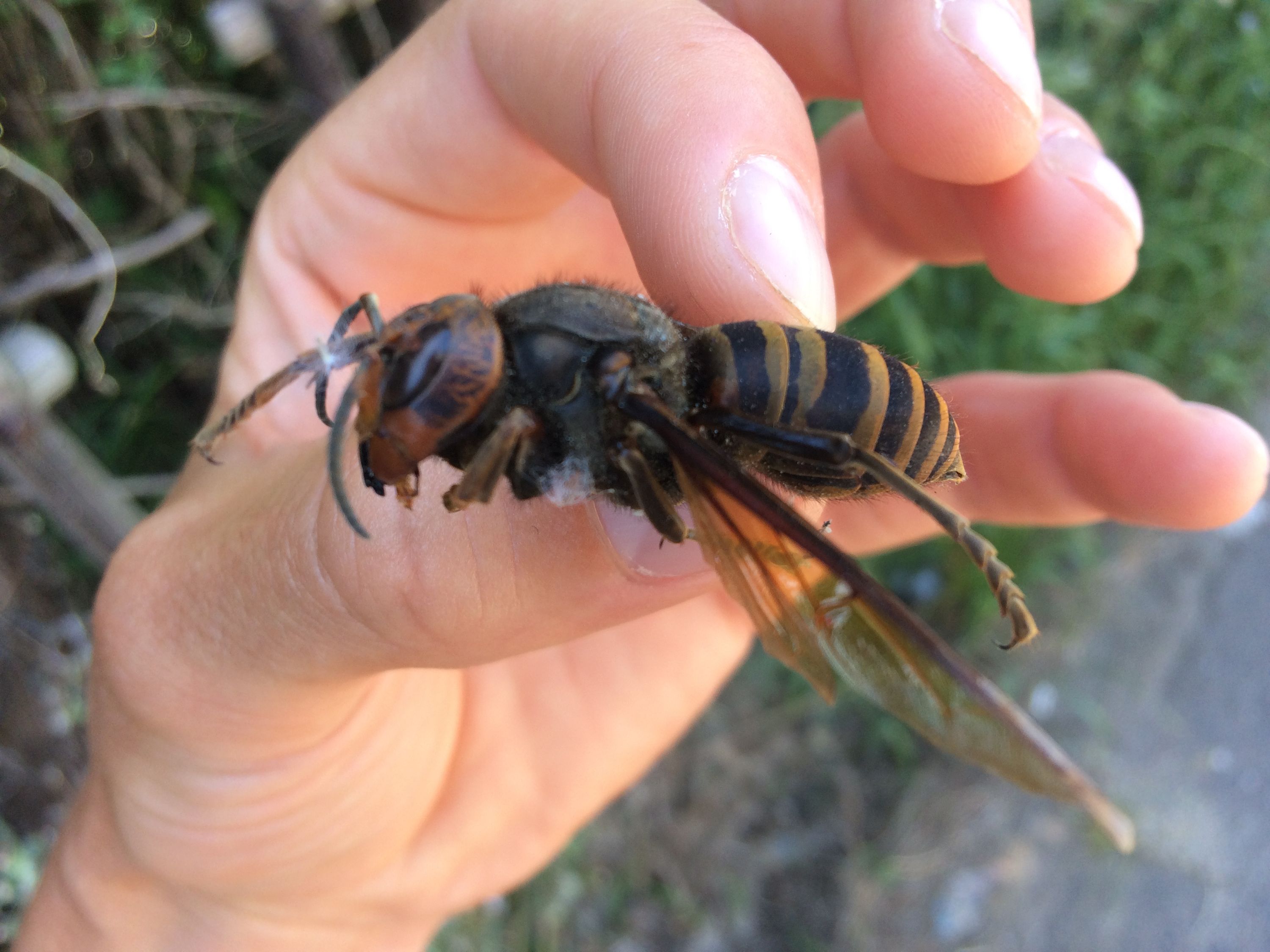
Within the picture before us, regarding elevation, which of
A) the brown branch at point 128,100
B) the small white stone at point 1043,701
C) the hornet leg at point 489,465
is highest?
the brown branch at point 128,100

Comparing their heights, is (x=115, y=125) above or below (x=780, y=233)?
above

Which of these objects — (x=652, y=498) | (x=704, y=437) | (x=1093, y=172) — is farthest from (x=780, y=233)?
(x=1093, y=172)

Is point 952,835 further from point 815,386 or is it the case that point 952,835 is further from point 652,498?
point 652,498

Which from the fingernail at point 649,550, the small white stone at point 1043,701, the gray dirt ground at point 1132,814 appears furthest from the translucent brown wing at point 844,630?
the small white stone at point 1043,701

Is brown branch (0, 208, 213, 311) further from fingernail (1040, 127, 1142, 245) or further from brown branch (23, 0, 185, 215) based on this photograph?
fingernail (1040, 127, 1142, 245)

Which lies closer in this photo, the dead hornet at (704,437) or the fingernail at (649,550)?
the dead hornet at (704,437)

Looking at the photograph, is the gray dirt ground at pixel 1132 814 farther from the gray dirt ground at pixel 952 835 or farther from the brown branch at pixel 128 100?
the brown branch at pixel 128 100

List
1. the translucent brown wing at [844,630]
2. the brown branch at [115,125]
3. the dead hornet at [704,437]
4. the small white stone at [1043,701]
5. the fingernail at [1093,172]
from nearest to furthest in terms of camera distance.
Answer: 1. the translucent brown wing at [844,630]
2. the dead hornet at [704,437]
3. the fingernail at [1093,172]
4. the brown branch at [115,125]
5. the small white stone at [1043,701]

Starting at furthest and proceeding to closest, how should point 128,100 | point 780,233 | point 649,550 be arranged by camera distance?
1. point 128,100
2. point 780,233
3. point 649,550

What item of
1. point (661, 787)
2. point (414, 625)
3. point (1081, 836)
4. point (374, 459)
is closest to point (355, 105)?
point (374, 459)

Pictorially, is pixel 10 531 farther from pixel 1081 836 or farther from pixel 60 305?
pixel 1081 836
